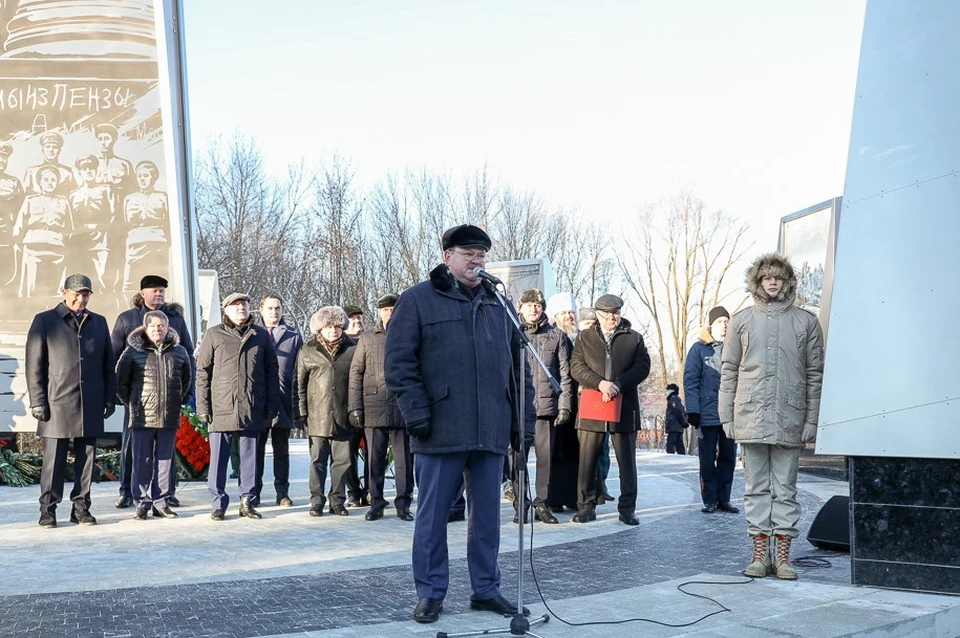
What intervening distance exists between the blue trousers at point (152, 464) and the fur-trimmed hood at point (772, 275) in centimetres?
598

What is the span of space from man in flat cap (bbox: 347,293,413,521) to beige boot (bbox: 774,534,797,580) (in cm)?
423

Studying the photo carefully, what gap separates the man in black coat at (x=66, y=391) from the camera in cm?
975

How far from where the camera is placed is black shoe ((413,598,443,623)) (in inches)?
221

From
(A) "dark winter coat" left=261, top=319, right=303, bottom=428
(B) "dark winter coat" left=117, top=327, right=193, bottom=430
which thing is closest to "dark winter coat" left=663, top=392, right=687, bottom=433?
(A) "dark winter coat" left=261, top=319, right=303, bottom=428

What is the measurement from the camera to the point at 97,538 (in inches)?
352

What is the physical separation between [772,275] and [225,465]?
5.89 m

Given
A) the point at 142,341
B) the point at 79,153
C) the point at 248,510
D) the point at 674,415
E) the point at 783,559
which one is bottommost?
the point at 674,415

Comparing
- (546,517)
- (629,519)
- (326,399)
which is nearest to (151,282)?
(326,399)

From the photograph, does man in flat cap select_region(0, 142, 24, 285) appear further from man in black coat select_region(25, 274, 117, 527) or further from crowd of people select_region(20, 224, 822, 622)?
man in black coat select_region(25, 274, 117, 527)

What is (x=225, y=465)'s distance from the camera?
10484mm

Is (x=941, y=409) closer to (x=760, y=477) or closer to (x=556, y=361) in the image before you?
(x=760, y=477)

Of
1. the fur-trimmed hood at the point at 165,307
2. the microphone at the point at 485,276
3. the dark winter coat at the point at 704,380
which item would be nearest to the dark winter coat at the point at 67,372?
the fur-trimmed hood at the point at 165,307

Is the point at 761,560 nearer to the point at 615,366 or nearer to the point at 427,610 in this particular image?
the point at 427,610

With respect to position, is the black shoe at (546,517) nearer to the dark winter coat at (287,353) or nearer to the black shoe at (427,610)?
the dark winter coat at (287,353)
